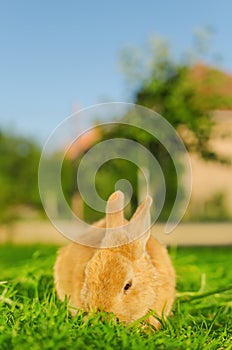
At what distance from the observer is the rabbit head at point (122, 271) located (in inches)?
101

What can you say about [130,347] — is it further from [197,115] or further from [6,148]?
[6,148]

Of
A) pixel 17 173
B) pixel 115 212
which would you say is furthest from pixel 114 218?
pixel 17 173

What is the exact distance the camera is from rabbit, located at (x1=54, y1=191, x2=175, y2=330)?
2582mm

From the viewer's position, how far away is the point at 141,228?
9.47 ft

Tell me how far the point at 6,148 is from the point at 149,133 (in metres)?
11.3

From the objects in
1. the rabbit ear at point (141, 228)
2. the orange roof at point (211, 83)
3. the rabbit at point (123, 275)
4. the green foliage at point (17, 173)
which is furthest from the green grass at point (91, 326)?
the green foliage at point (17, 173)

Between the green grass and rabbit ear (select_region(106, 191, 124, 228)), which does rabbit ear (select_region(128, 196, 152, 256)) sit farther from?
the green grass

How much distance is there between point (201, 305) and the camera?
11.4ft

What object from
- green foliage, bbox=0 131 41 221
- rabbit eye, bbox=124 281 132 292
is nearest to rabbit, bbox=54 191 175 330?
rabbit eye, bbox=124 281 132 292

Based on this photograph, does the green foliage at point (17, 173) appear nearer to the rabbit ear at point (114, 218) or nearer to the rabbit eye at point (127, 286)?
the rabbit ear at point (114, 218)

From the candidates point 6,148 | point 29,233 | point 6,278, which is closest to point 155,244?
point 6,278

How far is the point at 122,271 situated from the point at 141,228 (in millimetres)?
327

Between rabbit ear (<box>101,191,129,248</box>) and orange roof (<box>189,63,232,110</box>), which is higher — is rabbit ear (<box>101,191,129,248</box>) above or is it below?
below

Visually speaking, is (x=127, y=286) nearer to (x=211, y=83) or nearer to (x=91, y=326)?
(x=91, y=326)
